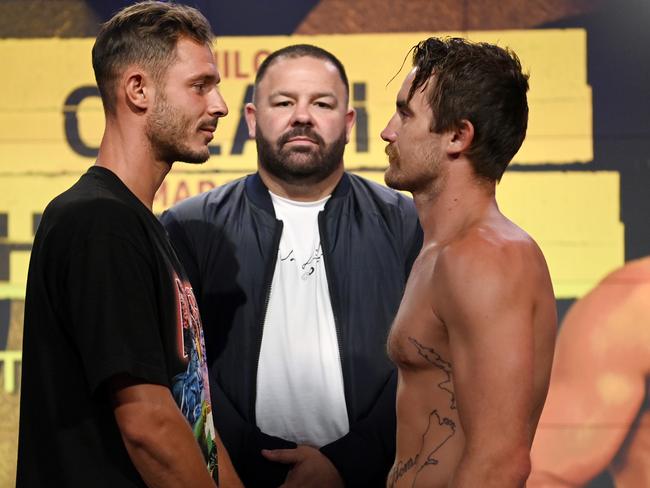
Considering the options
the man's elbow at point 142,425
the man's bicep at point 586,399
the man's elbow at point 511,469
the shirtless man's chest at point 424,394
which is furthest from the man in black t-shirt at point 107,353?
the man's bicep at point 586,399

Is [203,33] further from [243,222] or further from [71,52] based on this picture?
[71,52]

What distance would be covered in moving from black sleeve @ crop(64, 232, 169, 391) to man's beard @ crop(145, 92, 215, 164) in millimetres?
296

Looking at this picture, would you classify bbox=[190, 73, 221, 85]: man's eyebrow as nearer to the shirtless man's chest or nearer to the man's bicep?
the shirtless man's chest

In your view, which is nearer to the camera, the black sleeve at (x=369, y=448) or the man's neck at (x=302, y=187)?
the black sleeve at (x=369, y=448)

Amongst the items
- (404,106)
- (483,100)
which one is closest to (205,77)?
(404,106)

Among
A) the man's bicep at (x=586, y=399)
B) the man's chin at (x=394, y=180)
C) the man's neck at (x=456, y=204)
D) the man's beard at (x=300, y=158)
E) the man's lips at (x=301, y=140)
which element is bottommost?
the man's bicep at (x=586, y=399)

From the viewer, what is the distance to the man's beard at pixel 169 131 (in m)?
1.76

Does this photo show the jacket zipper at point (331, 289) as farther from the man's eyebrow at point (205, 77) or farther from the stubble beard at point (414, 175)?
the man's eyebrow at point (205, 77)

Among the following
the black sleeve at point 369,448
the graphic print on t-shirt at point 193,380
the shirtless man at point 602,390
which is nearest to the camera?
the graphic print on t-shirt at point 193,380

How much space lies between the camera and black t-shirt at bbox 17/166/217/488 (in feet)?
4.92

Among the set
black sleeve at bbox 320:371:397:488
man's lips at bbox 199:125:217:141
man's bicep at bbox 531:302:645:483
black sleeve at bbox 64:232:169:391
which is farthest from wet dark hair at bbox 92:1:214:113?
man's bicep at bbox 531:302:645:483

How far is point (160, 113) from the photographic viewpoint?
5.78 feet

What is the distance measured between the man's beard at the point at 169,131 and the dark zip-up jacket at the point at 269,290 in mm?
774

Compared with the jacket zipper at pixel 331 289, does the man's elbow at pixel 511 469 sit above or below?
below
